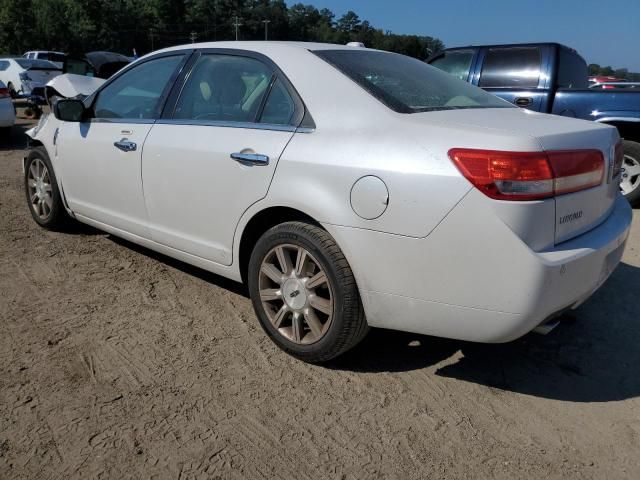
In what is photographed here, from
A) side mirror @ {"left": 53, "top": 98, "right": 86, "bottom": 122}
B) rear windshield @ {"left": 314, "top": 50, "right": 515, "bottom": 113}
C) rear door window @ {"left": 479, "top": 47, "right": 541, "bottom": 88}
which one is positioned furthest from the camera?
rear door window @ {"left": 479, "top": 47, "right": 541, "bottom": 88}

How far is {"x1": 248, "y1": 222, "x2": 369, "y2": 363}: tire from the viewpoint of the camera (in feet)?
8.89

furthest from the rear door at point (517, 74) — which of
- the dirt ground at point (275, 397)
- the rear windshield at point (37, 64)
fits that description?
the rear windshield at point (37, 64)

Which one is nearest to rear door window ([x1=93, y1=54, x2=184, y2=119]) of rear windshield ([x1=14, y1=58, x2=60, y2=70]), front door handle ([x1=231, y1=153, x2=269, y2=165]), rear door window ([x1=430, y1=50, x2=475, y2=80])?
front door handle ([x1=231, y1=153, x2=269, y2=165])

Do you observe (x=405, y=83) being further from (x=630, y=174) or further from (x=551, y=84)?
(x=630, y=174)

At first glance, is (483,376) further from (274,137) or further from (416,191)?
(274,137)

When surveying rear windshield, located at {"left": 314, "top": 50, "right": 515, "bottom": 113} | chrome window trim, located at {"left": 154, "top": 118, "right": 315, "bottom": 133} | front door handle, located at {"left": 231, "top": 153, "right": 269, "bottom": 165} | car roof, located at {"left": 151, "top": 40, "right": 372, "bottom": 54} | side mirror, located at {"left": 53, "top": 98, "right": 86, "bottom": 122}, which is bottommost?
side mirror, located at {"left": 53, "top": 98, "right": 86, "bottom": 122}

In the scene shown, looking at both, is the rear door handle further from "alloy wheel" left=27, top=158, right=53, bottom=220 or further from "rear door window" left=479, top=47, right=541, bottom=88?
"alloy wheel" left=27, top=158, right=53, bottom=220

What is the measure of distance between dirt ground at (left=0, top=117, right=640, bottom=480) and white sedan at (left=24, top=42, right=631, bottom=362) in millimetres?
319

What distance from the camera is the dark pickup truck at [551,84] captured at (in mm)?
6336

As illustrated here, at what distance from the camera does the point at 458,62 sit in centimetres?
753

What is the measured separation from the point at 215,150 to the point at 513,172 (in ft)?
5.38

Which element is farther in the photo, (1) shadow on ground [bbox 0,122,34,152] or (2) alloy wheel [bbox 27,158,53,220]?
(1) shadow on ground [bbox 0,122,34,152]

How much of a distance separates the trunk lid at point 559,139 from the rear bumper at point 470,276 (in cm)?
10

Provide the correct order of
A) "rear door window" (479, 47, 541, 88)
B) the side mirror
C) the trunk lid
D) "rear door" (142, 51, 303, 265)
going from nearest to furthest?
1. the trunk lid
2. "rear door" (142, 51, 303, 265)
3. the side mirror
4. "rear door window" (479, 47, 541, 88)
